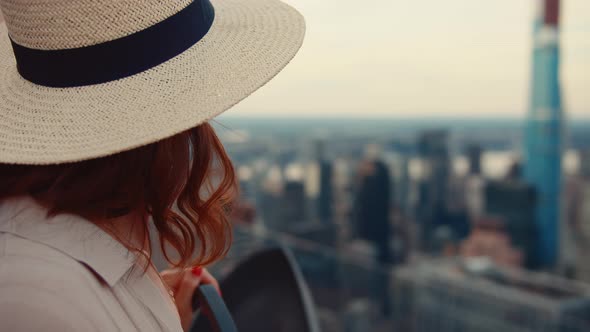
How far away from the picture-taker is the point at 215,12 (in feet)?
1.71

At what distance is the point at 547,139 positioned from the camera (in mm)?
13062

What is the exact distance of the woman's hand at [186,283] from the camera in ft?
1.82

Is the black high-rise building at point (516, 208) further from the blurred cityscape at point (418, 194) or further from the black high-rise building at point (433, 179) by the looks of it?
the black high-rise building at point (433, 179)

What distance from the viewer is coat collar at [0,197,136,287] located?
36cm

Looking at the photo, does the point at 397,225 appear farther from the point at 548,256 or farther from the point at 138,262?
the point at 138,262

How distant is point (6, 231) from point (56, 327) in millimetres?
80

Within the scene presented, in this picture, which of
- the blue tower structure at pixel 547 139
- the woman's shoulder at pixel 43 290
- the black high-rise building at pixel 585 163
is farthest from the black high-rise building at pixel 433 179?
the woman's shoulder at pixel 43 290

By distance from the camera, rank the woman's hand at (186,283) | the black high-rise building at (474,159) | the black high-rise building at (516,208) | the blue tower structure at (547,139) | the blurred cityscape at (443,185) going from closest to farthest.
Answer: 1. the woman's hand at (186,283)
2. the blurred cityscape at (443,185)
3. the blue tower structure at (547,139)
4. the black high-rise building at (516,208)
5. the black high-rise building at (474,159)

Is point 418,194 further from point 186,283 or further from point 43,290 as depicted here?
point 43,290

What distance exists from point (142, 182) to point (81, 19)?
4.6 inches

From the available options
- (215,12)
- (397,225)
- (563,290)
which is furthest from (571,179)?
(215,12)

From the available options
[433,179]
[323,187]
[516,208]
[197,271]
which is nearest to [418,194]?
[433,179]

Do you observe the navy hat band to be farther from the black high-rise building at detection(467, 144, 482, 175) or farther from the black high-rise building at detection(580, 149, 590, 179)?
the black high-rise building at detection(467, 144, 482, 175)

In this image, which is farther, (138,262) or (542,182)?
(542,182)
